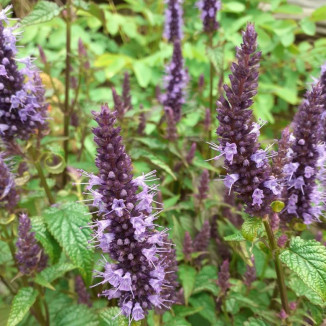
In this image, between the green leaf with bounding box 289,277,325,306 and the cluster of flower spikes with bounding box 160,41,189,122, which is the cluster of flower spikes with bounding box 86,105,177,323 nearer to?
the green leaf with bounding box 289,277,325,306

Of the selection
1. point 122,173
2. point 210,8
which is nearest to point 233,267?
point 122,173

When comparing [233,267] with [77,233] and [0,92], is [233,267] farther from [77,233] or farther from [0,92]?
[0,92]

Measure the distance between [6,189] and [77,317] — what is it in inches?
27.5

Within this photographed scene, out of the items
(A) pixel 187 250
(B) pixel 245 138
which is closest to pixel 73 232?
(A) pixel 187 250

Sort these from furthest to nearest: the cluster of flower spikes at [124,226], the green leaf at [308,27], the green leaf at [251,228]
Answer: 1. the green leaf at [308,27]
2. the green leaf at [251,228]
3. the cluster of flower spikes at [124,226]

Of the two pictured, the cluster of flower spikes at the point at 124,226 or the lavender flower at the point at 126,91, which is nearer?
the cluster of flower spikes at the point at 124,226

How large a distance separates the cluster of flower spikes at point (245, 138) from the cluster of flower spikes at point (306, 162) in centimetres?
20

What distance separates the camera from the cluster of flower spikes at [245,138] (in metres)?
1.29

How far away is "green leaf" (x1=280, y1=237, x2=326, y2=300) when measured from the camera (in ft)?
4.82

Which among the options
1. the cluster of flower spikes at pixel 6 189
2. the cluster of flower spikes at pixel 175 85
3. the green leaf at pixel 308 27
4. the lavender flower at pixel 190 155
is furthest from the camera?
the green leaf at pixel 308 27

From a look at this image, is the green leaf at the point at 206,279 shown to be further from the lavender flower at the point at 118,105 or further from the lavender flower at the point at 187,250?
the lavender flower at the point at 118,105

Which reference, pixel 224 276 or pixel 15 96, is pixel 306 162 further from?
pixel 15 96

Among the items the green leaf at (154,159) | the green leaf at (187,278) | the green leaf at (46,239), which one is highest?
the green leaf at (154,159)

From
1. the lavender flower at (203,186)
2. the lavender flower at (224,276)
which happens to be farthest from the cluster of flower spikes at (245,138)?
the lavender flower at (203,186)
